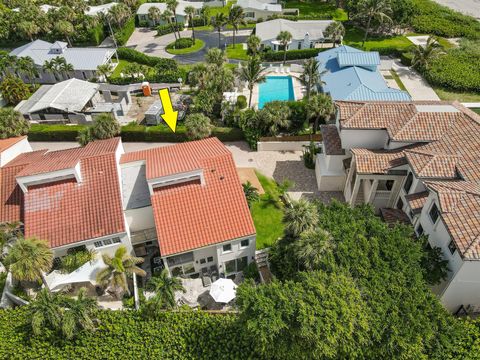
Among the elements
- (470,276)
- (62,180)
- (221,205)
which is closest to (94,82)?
(62,180)

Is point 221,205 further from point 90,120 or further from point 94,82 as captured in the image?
point 94,82

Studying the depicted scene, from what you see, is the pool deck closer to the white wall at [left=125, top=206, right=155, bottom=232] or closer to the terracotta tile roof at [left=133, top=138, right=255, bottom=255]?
the terracotta tile roof at [left=133, top=138, right=255, bottom=255]

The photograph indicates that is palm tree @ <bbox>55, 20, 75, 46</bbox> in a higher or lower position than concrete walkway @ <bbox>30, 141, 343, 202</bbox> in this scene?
higher

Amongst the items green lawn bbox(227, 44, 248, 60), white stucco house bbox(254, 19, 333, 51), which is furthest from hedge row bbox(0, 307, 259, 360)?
white stucco house bbox(254, 19, 333, 51)

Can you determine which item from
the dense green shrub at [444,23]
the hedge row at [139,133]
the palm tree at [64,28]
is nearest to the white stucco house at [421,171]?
the hedge row at [139,133]

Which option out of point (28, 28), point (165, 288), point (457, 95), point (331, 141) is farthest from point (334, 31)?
point (28, 28)

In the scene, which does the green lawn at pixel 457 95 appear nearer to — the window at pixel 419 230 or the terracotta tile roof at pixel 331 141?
the terracotta tile roof at pixel 331 141
